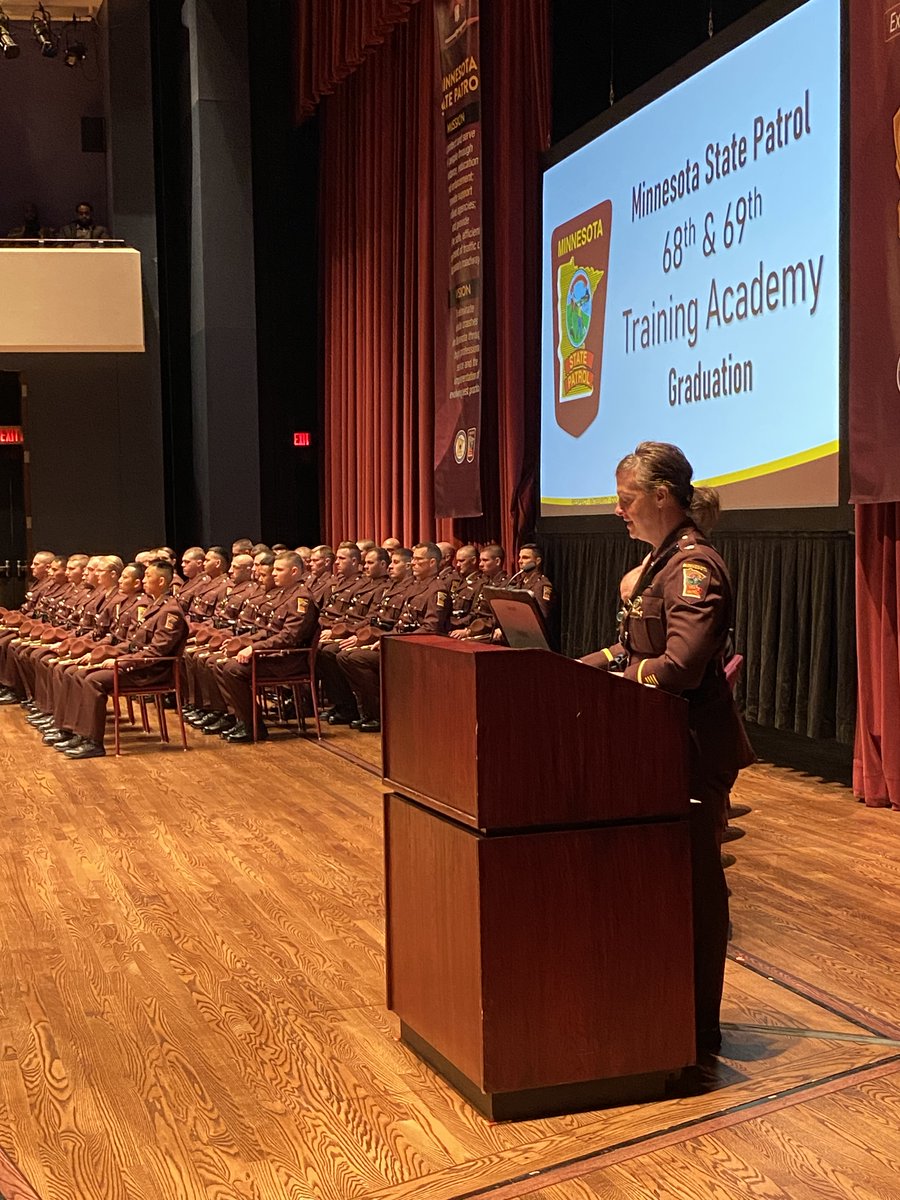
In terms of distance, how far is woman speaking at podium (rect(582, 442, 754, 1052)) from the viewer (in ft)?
9.21

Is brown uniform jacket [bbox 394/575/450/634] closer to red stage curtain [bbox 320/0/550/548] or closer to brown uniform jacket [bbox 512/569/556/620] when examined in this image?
brown uniform jacket [bbox 512/569/556/620]

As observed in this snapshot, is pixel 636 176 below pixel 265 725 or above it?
above

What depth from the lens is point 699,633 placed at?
2779 mm

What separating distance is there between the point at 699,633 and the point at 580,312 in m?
5.85

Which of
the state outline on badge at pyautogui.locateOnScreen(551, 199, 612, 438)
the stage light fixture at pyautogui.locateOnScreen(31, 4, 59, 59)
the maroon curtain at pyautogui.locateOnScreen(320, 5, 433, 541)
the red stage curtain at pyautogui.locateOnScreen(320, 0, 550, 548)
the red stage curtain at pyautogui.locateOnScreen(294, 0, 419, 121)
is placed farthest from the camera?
the stage light fixture at pyautogui.locateOnScreen(31, 4, 59, 59)

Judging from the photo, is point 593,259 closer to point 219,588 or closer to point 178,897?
point 219,588

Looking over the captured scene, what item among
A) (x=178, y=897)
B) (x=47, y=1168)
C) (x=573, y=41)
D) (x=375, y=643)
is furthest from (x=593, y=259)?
(x=47, y=1168)

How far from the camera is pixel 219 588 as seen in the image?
993 cm

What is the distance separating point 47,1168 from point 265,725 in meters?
6.41

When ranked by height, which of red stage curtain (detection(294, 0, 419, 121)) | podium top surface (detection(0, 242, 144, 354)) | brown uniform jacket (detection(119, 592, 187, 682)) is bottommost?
brown uniform jacket (detection(119, 592, 187, 682))

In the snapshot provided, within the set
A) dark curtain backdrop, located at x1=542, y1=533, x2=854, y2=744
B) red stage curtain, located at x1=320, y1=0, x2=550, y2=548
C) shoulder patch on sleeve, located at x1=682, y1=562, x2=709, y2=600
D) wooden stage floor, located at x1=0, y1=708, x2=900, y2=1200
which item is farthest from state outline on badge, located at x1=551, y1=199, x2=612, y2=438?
shoulder patch on sleeve, located at x1=682, y1=562, x2=709, y2=600

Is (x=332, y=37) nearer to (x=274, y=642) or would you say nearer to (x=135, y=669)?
(x=274, y=642)

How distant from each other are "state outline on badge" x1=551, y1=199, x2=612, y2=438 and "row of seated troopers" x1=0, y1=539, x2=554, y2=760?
0.94 m

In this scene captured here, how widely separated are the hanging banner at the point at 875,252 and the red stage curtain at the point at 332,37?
5.57 meters
